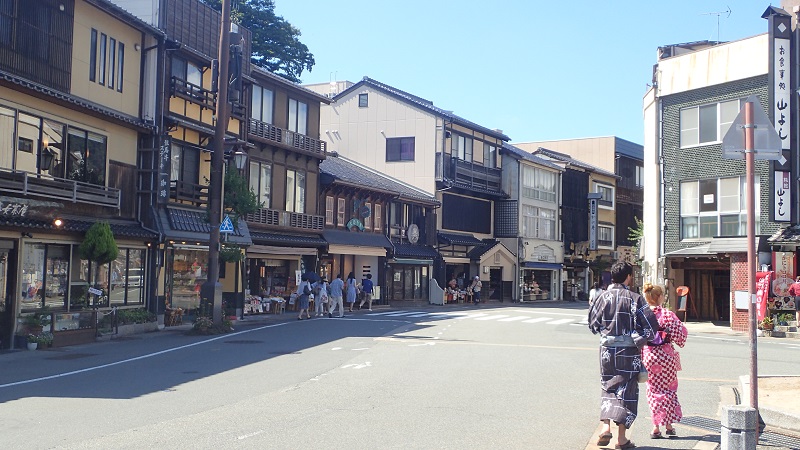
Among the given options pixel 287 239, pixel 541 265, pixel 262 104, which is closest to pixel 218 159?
pixel 262 104

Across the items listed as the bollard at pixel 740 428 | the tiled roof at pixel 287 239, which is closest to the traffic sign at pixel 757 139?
the bollard at pixel 740 428

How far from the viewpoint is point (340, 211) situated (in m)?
38.1

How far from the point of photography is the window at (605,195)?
61541mm

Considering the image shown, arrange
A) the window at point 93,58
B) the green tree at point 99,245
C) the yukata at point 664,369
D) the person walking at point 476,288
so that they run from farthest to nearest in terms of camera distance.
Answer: the person walking at point 476,288 < the window at point 93,58 < the green tree at point 99,245 < the yukata at point 664,369

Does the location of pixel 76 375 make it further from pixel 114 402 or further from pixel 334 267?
pixel 334 267

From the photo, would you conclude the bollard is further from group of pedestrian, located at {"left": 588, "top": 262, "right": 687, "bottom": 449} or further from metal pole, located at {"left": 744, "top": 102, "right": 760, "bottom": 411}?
group of pedestrian, located at {"left": 588, "top": 262, "right": 687, "bottom": 449}

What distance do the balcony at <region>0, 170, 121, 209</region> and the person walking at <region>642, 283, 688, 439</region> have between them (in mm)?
14412

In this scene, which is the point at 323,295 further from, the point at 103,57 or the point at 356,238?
the point at 103,57

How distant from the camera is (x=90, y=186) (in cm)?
2027

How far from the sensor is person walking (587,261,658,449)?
7656 millimetres

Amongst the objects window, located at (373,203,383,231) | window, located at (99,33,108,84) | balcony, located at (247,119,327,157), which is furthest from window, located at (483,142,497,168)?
window, located at (99,33,108,84)

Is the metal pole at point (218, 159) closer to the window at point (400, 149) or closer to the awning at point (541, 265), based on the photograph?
the window at point (400, 149)

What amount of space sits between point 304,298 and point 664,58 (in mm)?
18559

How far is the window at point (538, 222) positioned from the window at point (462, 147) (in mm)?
6458
